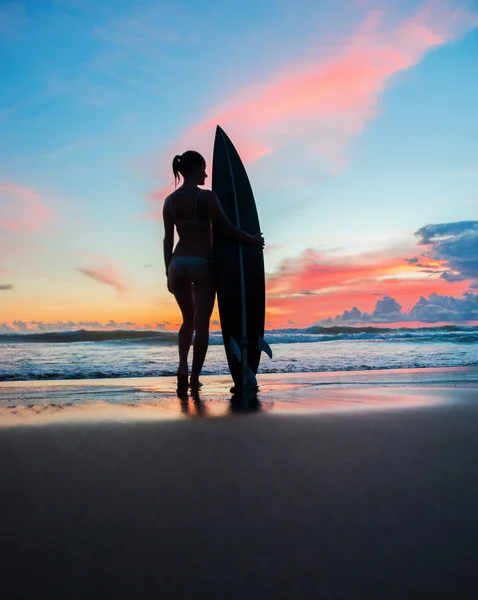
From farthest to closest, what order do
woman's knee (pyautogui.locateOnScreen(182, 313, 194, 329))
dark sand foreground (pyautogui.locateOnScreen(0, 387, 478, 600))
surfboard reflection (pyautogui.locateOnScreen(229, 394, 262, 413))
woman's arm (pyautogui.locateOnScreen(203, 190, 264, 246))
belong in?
woman's knee (pyautogui.locateOnScreen(182, 313, 194, 329)), woman's arm (pyautogui.locateOnScreen(203, 190, 264, 246)), surfboard reflection (pyautogui.locateOnScreen(229, 394, 262, 413)), dark sand foreground (pyautogui.locateOnScreen(0, 387, 478, 600))

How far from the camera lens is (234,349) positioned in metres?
3.87

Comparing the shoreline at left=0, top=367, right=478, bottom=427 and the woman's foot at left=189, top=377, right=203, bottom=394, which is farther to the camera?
the woman's foot at left=189, top=377, right=203, bottom=394

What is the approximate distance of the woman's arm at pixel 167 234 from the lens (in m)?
4.01

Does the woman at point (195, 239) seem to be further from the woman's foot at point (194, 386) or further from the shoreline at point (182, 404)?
the shoreline at point (182, 404)

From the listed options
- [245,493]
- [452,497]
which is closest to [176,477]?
[245,493]

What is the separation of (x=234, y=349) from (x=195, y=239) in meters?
0.91

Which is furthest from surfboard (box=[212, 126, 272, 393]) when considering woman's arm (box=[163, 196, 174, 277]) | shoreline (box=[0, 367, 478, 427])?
woman's arm (box=[163, 196, 174, 277])

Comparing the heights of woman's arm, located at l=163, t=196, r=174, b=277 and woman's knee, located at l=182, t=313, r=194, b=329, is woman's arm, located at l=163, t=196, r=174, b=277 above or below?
above

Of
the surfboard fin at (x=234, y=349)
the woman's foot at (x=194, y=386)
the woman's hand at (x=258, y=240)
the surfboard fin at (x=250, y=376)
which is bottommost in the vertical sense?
the woman's foot at (x=194, y=386)

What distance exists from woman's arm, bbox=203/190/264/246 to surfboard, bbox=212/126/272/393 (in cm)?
6

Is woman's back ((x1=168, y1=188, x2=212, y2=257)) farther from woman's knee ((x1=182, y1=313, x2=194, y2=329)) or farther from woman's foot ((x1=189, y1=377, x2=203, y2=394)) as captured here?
woman's foot ((x1=189, y1=377, x2=203, y2=394))

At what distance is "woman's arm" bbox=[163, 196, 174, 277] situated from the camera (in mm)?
4012

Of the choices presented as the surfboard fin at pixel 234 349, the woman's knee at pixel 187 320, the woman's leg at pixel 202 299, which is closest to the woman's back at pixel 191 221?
the woman's leg at pixel 202 299

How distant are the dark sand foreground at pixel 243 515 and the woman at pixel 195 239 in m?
2.05
